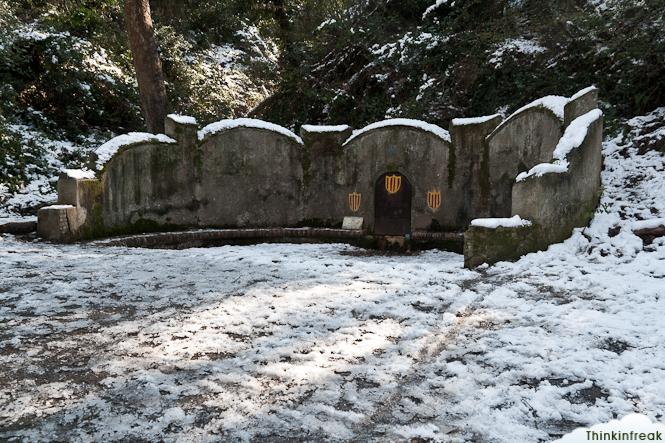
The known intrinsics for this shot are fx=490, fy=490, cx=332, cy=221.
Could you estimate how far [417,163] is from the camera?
10555mm

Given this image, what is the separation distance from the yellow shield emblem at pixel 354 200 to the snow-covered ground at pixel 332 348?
4354 mm

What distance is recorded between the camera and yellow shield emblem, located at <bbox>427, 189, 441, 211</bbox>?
1054 cm

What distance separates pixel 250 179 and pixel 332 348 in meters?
7.59

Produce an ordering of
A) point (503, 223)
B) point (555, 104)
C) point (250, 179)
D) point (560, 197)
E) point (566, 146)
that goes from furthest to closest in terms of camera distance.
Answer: point (250, 179)
point (555, 104)
point (566, 146)
point (560, 197)
point (503, 223)

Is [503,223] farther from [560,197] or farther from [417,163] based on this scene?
[417,163]

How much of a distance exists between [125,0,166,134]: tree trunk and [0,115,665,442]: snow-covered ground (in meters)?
6.96

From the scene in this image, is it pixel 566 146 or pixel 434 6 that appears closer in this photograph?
pixel 566 146

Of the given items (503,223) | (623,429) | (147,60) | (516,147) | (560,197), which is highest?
(147,60)

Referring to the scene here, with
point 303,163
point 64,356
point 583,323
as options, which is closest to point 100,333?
point 64,356

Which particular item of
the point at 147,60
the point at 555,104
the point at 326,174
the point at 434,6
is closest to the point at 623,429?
the point at 555,104

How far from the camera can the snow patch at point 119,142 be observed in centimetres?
921

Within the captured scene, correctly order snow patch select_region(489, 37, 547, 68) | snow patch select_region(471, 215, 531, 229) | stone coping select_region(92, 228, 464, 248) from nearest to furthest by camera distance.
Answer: snow patch select_region(471, 215, 531, 229) < stone coping select_region(92, 228, 464, 248) < snow patch select_region(489, 37, 547, 68)

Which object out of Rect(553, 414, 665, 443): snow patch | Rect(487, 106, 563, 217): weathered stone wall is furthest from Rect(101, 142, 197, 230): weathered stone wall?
Rect(553, 414, 665, 443): snow patch

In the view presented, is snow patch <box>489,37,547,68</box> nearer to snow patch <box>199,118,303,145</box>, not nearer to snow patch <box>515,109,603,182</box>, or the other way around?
snow patch <box>515,109,603,182</box>
